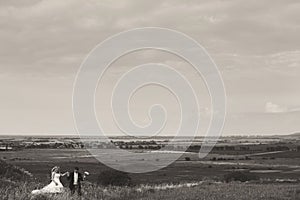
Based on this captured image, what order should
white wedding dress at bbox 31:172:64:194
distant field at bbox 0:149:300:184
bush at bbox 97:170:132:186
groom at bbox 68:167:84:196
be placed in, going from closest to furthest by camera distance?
white wedding dress at bbox 31:172:64:194 → groom at bbox 68:167:84:196 → bush at bbox 97:170:132:186 → distant field at bbox 0:149:300:184

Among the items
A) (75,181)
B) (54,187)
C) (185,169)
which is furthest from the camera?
(185,169)

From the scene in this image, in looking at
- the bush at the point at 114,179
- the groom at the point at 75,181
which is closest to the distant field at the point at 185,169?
the bush at the point at 114,179

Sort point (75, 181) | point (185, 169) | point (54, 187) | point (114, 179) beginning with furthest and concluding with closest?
1. point (185, 169)
2. point (114, 179)
3. point (75, 181)
4. point (54, 187)

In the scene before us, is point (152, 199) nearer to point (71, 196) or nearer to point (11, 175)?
point (71, 196)

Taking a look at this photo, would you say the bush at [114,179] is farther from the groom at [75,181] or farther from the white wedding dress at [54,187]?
the white wedding dress at [54,187]

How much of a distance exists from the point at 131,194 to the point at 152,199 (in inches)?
120

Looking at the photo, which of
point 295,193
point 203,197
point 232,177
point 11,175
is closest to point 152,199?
point 203,197

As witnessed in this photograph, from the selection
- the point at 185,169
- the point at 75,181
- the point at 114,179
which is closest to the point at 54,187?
the point at 75,181

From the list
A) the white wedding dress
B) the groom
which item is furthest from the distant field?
the groom

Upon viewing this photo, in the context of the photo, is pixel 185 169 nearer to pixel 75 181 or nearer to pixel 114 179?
pixel 114 179

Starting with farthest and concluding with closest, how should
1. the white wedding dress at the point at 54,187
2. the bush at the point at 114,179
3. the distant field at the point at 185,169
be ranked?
the distant field at the point at 185,169 < the bush at the point at 114,179 < the white wedding dress at the point at 54,187

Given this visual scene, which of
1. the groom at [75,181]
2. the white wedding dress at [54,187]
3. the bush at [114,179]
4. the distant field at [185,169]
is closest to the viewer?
the white wedding dress at [54,187]

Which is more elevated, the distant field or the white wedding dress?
the white wedding dress

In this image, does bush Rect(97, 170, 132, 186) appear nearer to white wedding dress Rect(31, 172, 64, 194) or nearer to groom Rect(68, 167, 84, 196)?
groom Rect(68, 167, 84, 196)
